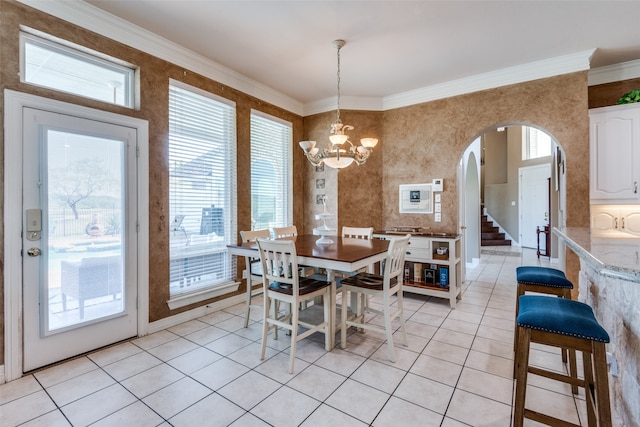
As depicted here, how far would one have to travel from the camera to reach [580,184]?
3.54 meters

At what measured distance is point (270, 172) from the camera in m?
4.61

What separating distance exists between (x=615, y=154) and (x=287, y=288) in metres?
4.13

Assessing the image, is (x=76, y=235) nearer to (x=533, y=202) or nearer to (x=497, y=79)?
(x=497, y=79)

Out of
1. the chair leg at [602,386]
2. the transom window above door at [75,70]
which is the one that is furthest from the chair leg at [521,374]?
the transom window above door at [75,70]

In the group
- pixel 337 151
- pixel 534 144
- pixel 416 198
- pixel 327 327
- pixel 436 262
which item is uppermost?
pixel 534 144

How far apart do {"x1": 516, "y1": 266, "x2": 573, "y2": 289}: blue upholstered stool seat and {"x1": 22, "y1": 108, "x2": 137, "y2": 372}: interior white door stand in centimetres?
356

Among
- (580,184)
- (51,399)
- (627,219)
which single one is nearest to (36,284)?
(51,399)

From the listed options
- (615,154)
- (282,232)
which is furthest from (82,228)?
(615,154)

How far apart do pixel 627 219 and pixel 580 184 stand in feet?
2.43

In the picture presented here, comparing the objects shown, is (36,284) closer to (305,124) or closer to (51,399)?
(51,399)

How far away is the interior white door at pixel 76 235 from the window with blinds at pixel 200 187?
0.48m

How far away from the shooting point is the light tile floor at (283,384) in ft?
6.08

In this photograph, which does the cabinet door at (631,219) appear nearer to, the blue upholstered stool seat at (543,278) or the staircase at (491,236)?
the blue upholstered stool seat at (543,278)

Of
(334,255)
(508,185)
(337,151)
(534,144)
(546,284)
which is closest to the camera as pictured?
(546,284)
